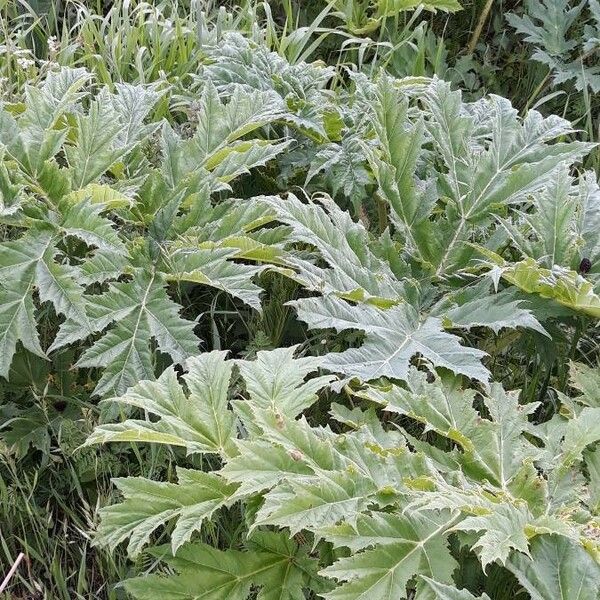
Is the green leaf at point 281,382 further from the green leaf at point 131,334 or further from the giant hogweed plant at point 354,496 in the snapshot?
the green leaf at point 131,334

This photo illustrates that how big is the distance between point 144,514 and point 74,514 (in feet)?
1.38

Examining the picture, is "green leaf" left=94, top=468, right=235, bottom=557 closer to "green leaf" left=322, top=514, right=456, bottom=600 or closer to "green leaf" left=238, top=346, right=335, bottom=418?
"green leaf" left=238, top=346, right=335, bottom=418

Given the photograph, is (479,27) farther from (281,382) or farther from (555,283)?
(281,382)

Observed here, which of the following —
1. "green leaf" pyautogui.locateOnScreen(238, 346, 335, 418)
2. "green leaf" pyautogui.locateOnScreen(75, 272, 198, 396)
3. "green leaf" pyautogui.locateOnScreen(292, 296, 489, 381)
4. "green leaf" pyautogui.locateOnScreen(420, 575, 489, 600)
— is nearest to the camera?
"green leaf" pyautogui.locateOnScreen(420, 575, 489, 600)

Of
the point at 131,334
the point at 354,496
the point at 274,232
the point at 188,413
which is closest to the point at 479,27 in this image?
the point at 274,232

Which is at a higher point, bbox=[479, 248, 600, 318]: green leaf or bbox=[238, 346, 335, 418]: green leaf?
bbox=[479, 248, 600, 318]: green leaf

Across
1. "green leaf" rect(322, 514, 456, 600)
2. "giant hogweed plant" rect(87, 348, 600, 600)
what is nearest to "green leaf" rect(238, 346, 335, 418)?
"giant hogweed plant" rect(87, 348, 600, 600)

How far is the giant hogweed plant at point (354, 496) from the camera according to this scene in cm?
159

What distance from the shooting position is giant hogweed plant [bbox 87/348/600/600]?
62.6 inches

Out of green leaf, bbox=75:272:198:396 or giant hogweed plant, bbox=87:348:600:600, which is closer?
giant hogweed plant, bbox=87:348:600:600

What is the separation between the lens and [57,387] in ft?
7.48

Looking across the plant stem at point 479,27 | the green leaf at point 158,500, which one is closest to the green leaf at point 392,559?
the green leaf at point 158,500

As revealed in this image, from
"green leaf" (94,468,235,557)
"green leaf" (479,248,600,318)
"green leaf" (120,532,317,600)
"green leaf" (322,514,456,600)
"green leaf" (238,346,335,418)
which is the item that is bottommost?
"green leaf" (120,532,317,600)

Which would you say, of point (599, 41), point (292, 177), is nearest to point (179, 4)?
point (292, 177)
